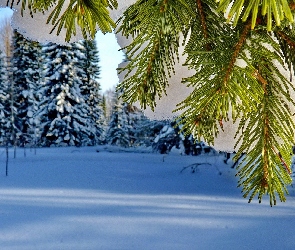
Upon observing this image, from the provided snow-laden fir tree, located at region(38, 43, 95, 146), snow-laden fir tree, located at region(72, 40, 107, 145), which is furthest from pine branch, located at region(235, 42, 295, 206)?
snow-laden fir tree, located at region(72, 40, 107, 145)

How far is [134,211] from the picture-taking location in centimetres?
746

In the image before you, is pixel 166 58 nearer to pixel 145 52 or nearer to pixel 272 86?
pixel 145 52

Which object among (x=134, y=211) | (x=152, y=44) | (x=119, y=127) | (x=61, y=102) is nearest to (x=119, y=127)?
(x=119, y=127)

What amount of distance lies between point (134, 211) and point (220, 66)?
7238 mm

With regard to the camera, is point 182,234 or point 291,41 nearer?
point 291,41

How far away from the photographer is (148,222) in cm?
667

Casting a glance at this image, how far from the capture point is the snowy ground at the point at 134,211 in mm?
5707

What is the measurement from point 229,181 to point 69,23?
10.5m

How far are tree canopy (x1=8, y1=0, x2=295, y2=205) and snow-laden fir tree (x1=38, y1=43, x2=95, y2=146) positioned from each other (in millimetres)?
18537

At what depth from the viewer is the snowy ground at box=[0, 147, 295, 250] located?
5.71 m

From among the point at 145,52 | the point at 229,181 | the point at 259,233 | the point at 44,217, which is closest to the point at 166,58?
the point at 145,52

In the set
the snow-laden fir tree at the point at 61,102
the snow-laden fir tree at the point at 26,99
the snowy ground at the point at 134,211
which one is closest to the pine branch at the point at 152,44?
the snowy ground at the point at 134,211

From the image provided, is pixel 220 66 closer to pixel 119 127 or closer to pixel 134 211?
pixel 134 211

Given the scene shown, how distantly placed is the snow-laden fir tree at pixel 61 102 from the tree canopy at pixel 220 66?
1854 cm
